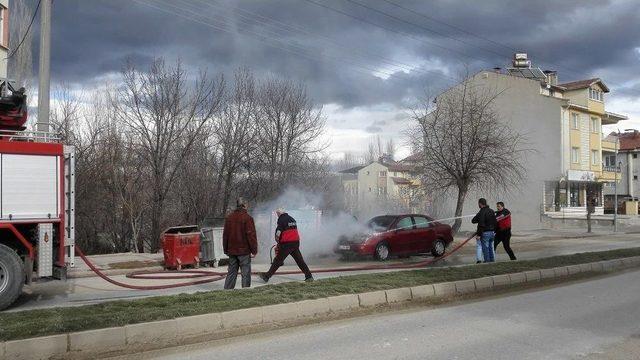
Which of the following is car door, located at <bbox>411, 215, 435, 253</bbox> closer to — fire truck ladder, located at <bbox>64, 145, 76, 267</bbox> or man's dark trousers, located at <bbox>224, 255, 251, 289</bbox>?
man's dark trousers, located at <bbox>224, 255, 251, 289</bbox>

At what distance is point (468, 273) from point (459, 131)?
16.1 meters

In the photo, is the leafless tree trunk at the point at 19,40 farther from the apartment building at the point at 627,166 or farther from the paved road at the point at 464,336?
the apartment building at the point at 627,166

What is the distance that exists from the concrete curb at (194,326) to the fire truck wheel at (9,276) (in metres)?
3.21

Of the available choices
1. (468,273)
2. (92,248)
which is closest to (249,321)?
(468,273)

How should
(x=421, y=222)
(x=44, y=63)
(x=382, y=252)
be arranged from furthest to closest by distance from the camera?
(x=421, y=222)
(x=382, y=252)
(x=44, y=63)

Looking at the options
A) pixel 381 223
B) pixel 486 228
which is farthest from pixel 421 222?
pixel 486 228

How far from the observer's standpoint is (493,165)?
2655cm

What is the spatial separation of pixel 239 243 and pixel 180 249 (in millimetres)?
4903

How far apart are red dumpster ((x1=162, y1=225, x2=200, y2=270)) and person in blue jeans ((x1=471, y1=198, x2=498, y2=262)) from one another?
745 centimetres

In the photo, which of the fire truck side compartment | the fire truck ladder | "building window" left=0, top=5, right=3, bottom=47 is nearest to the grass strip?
the fire truck ladder

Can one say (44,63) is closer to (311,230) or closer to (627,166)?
(311,230)

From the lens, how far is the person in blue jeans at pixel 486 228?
14656 millimetres

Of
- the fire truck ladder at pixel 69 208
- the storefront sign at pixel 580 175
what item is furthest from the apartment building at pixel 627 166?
the fire truck ladder at pixel 69 208

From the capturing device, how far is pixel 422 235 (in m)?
17.8
